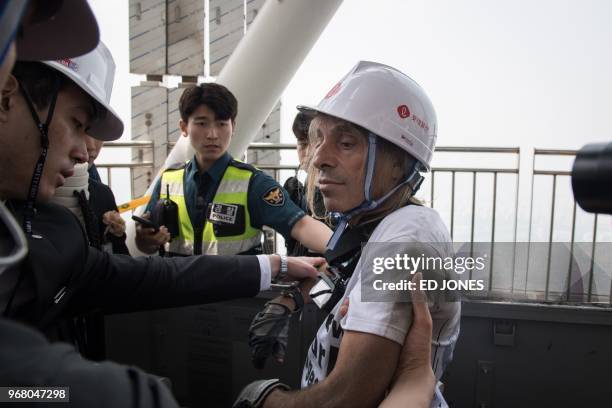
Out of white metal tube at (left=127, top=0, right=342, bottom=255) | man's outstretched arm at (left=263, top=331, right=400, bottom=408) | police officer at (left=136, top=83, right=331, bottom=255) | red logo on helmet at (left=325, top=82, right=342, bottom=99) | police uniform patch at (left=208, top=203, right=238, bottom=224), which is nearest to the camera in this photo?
man's outstretched arm at (left=263, top=331, right=400, bottom=408)

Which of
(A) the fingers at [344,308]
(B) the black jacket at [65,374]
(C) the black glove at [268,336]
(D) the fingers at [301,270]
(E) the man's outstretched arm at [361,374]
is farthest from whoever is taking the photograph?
(D) the fingers at [301,270]

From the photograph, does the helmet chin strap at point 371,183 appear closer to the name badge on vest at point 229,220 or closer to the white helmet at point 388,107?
the white helmet at point 388,107

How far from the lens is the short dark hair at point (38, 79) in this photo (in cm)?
135

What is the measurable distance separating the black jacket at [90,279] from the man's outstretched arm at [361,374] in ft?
2.82

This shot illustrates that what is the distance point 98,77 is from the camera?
62.7 inches

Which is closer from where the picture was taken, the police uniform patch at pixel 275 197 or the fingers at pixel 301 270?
the fingers at pixel 301 270

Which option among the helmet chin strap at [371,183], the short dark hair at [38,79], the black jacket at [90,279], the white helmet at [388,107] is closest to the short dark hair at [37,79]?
the short dark hair at [38,79]

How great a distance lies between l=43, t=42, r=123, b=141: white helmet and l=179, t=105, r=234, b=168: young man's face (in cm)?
96

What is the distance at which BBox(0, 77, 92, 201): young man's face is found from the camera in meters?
1.34

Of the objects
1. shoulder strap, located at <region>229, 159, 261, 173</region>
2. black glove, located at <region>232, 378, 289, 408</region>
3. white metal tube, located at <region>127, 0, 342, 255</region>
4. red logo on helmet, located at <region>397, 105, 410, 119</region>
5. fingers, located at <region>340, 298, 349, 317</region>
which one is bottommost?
black glove, located at <region>232, 378, 289, 408</region>

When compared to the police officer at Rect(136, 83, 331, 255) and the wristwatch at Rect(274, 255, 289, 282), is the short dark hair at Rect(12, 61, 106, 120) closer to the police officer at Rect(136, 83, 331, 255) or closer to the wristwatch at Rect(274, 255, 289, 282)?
the wristwatch at Rect(274, 255, 289, 282)

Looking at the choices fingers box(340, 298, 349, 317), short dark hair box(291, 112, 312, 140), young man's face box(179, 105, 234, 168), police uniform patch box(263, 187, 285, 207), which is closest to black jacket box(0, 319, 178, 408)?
fingers box(340, 298, 349, 317)

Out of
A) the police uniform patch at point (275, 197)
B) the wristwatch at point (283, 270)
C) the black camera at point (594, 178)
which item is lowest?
the wristwatch at point (283, 270)

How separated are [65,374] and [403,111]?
47.7 inches
